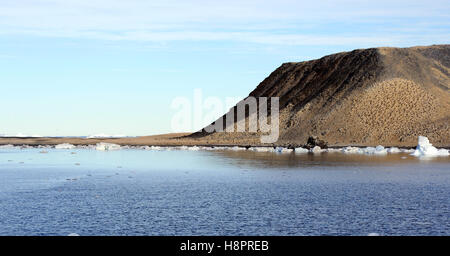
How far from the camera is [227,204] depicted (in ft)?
83.1

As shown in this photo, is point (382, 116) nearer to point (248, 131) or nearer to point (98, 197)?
point (248, 131)

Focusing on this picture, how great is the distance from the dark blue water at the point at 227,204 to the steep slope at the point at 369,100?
68.5 meters

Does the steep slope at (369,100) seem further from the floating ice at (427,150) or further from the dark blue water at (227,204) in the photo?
the dark blue water at (227,204)

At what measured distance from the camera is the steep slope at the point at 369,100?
357 ft

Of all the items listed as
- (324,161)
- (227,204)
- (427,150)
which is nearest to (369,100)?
(427,150)

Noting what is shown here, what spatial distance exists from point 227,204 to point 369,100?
97374 millimetres

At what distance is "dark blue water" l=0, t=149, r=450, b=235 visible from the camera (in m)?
19.8

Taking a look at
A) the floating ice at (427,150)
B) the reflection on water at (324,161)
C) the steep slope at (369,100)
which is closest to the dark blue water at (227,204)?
the reflection on water at (324,161)

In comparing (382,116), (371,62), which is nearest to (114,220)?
(382,116)

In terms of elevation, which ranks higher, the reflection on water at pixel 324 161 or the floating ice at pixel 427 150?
the floating ice at pixel 427 150

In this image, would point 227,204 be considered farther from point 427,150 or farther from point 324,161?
point 427,150

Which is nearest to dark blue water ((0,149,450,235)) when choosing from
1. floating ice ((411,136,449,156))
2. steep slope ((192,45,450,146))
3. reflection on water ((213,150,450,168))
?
reflection on water ((213,150,450,168))

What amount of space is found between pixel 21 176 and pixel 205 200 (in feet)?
62.6
